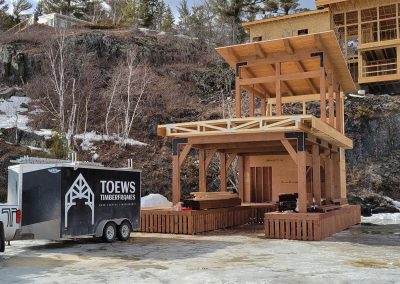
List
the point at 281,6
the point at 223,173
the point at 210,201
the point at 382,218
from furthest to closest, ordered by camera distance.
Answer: the point at 281,6
the point at 382,218
the point at 223,173
the point at 210,201

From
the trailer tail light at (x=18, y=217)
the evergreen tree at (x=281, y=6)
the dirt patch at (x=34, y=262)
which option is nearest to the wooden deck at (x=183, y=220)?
the trailer tail light at (x=18, y=217)

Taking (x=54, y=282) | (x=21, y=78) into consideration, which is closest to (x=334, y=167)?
(x=54, y=282)

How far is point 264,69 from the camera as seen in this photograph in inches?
819

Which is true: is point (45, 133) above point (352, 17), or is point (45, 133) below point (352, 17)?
below

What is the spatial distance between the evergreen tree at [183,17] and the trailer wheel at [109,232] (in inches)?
2044

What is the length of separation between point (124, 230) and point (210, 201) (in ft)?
15.2

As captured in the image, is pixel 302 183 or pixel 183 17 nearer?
pixel 302 183

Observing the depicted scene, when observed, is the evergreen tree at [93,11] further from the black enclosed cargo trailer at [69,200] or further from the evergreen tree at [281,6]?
the black enclosed cargo trailer at [69,200]

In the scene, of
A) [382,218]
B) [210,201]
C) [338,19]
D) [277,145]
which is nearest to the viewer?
[210,201]

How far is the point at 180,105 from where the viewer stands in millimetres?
41844

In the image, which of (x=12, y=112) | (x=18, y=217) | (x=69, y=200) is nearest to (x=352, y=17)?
(x=12, y=112)

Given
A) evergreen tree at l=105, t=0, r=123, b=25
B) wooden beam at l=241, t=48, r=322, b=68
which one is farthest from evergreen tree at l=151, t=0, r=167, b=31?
wooden beam at l=241, t=48, r=322, b=68

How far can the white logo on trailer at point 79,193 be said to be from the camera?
12273 millimetres

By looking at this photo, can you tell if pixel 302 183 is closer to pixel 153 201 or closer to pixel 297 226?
pixel 297 226
